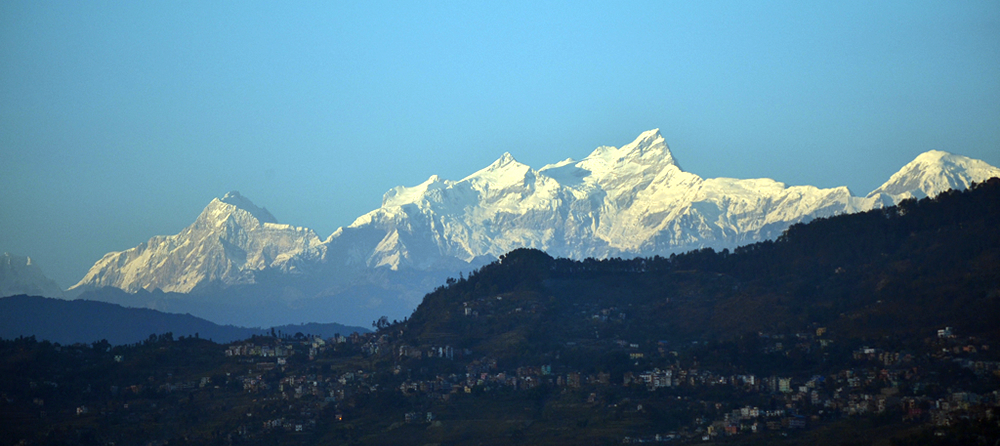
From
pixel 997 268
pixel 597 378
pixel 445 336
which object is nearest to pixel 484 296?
pixel 445 336

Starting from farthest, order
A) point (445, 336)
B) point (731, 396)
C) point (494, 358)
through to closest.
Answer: point (445, 336) < point (494, 358) < point (731, 396)

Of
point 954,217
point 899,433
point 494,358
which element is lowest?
point 899,433

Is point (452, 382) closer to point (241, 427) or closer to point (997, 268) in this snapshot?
point (241, 427)

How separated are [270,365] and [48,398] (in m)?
22.7

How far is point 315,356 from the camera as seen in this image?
141500mm

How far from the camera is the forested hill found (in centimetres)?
12075

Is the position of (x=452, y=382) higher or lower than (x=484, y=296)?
lower

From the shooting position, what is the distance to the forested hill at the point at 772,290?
121m

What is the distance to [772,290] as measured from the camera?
461ft

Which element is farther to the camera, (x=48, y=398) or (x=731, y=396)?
(x=48, y=398)

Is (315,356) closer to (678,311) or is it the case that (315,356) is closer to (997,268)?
(678,311)

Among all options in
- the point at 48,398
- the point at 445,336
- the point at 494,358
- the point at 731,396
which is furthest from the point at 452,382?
the point at 48,398

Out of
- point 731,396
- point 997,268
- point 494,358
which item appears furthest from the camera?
point 494,358

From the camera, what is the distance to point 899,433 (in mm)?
91938
